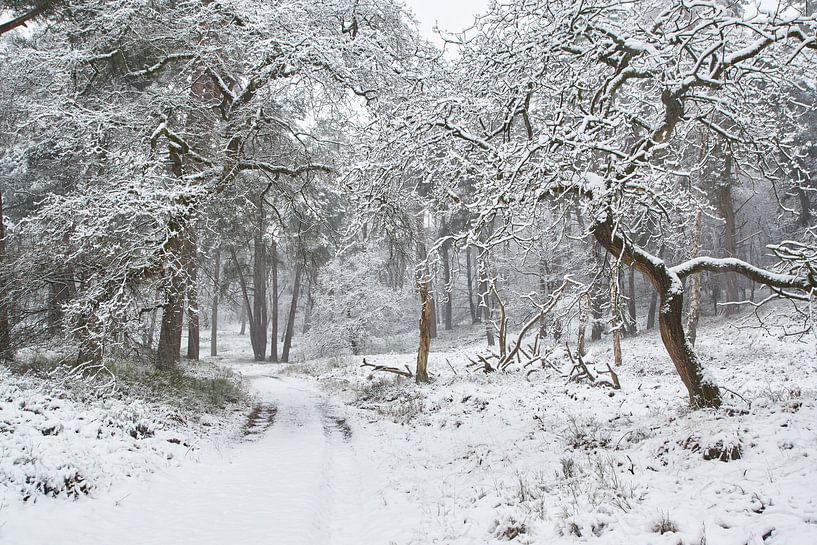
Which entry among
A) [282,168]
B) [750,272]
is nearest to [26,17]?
[282,168]

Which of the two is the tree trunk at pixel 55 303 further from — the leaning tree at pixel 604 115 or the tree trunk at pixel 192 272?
the leaning tree at pixel 604 115

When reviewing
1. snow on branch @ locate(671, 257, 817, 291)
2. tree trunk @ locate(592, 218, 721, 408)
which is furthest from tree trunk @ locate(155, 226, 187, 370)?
snow on branch @ locate(671, 257, 817, 291)

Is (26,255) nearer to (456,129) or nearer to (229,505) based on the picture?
(229,505)

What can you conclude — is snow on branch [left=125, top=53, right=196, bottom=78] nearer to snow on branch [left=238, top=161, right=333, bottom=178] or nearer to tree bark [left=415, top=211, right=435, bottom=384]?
snow on branch [left=238, top=161, right=333, bottom=178]

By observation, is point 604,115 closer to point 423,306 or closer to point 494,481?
point 494,481

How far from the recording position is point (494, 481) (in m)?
6.40

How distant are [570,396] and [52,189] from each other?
61.5 feet

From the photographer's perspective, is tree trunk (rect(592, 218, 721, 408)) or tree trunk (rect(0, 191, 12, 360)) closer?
tree trunk (rect(592, 218, 721, 408))

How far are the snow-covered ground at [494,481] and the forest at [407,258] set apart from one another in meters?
0.04

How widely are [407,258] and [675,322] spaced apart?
25.0ft

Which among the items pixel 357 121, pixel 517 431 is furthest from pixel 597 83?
pixel 517 431

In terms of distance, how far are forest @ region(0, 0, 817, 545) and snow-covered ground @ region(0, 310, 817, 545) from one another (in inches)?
1.7

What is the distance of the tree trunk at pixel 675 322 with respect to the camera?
6.63 meters

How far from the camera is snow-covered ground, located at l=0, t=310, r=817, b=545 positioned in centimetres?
446
